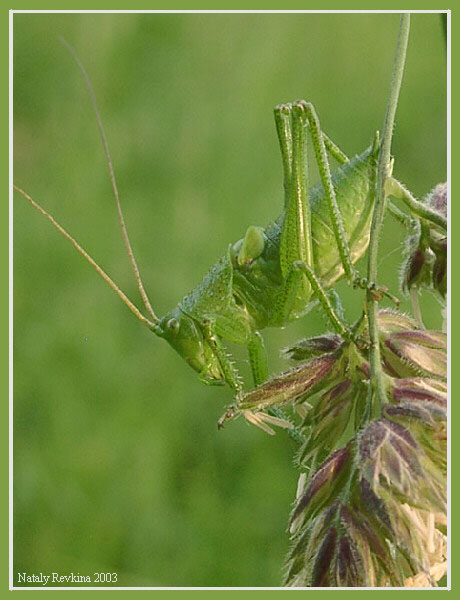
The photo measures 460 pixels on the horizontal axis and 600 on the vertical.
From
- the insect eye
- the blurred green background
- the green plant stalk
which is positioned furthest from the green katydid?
the blurred green background

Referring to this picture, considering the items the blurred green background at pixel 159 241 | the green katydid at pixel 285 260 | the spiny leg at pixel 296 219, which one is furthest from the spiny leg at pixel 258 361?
the blurred green background at pixel 159 241

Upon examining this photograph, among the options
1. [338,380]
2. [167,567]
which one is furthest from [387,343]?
[167,567]

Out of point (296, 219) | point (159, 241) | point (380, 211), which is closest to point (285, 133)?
point (296, 219)

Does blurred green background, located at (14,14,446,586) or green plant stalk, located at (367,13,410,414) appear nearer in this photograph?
green plant stalk, located at (367,13,410,414)

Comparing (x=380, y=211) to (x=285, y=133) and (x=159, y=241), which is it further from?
(x=159, y=241)

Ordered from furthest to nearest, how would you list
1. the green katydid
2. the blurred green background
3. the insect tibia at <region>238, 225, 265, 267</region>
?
the blurred green background < the insect tibia at <region>238, 225, 265, 267</region> < the green katydid

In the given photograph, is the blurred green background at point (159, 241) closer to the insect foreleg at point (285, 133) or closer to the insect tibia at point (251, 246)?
the insect tibia at point (251, 246)

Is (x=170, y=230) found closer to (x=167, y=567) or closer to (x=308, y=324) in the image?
(x=308, y=324)

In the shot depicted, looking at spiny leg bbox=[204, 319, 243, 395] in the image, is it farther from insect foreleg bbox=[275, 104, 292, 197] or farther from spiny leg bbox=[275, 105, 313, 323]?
insect foreleg bbox=[275, 104, 292, 197]
